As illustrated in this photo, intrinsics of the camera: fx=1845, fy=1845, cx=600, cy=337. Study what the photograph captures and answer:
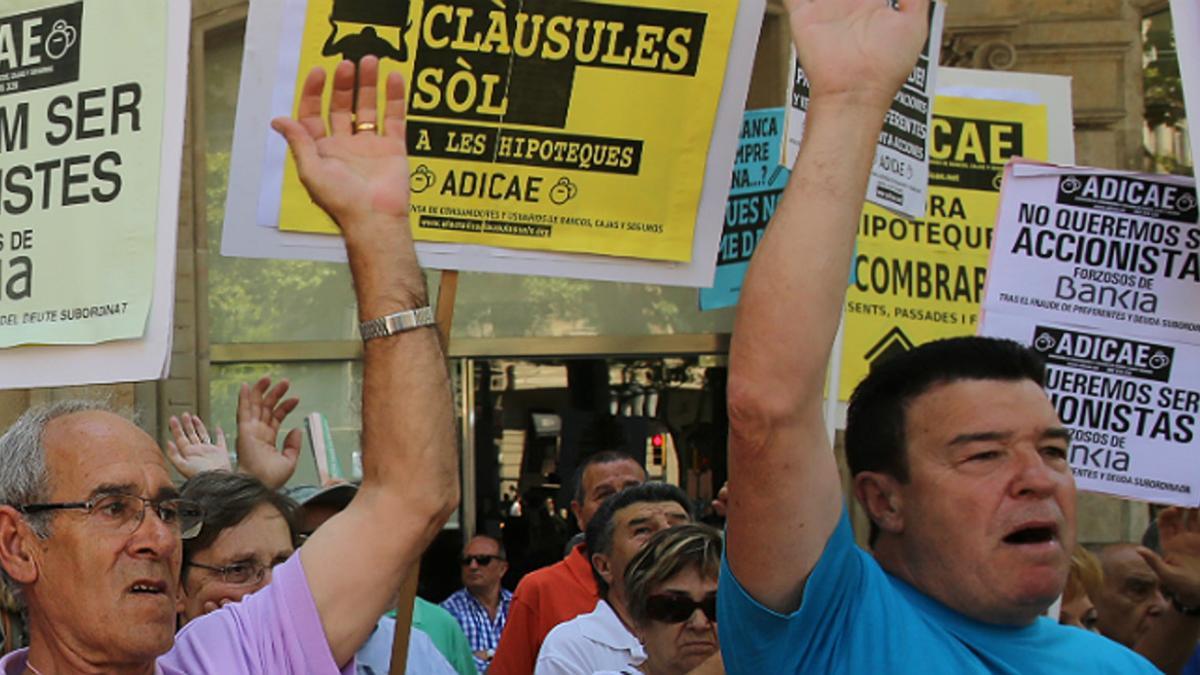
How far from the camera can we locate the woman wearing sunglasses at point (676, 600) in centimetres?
449

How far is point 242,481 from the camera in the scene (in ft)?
13.5

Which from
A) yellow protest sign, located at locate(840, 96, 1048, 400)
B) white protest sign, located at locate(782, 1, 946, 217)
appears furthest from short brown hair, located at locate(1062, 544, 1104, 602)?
white protest sign, located at locate(782, 1, 946, 217)

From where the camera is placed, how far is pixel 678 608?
4.56 m

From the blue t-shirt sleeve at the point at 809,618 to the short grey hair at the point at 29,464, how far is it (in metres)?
1.09

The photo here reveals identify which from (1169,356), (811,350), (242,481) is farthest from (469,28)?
(1169,356)

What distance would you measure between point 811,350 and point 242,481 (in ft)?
6.04

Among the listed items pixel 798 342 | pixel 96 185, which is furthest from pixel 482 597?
pixel 798 342

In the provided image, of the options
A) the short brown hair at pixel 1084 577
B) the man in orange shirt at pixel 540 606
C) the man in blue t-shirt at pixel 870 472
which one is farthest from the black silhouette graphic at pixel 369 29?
the short brown hair at pixel 1084 577

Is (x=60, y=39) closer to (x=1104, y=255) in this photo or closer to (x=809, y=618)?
(x=809, y=618)

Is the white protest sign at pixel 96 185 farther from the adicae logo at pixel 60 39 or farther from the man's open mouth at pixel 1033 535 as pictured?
the man's open mouth at pixel 1033 535

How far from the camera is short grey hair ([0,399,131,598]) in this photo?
2945 mm

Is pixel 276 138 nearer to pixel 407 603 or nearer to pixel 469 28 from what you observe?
pixel 469 28

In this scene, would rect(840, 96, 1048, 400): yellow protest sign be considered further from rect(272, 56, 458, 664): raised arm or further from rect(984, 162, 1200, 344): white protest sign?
rect(272, 56, 458, 664): raised arm

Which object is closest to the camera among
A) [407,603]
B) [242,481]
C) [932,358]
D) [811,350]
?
[811,350]
